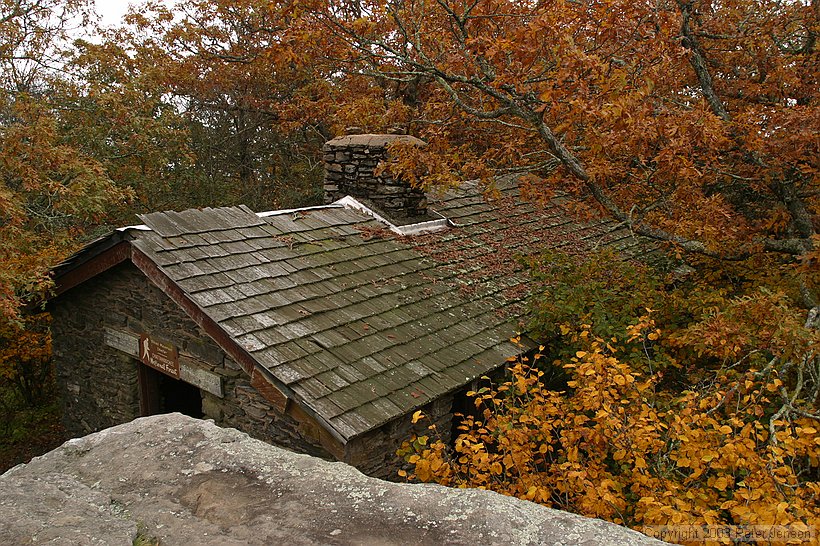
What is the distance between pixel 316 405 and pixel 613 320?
12.2ft

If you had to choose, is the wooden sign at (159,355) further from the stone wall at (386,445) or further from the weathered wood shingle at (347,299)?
the stone wall at (386,445)

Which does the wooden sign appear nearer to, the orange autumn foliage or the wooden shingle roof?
the wooden shingle roof

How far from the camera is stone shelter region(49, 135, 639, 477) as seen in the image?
551 cm

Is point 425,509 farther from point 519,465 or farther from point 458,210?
point 458,210

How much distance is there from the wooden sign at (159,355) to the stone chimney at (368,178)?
3.64 meters

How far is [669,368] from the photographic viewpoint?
7.29 m

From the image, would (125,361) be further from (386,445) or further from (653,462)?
(653,462)

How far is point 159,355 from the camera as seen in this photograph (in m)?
6.68

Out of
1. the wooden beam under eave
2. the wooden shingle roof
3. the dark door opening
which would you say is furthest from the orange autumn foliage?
the dark door opening

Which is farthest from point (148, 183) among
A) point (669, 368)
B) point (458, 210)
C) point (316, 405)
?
point (669, 368)

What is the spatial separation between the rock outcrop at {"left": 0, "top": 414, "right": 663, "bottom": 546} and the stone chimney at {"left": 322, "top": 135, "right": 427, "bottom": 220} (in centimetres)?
713

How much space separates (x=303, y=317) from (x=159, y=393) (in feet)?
8.99

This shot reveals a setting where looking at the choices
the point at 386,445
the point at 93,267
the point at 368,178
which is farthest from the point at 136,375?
the point at 368,178

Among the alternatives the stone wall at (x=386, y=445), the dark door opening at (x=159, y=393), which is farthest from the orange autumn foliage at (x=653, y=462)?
the dark door opening at (x=159, y=393)
